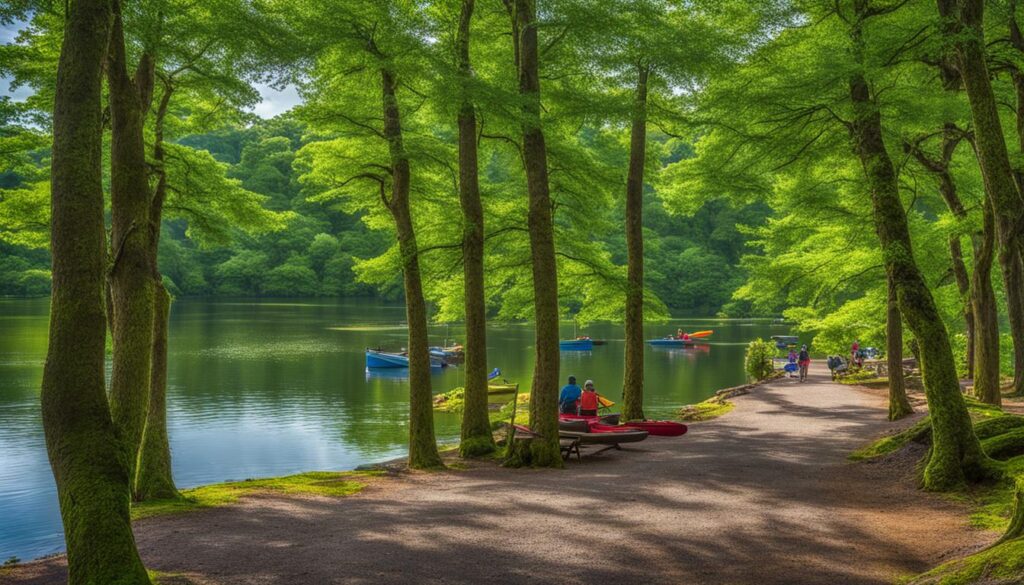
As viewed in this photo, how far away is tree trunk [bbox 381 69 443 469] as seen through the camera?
46.7ft

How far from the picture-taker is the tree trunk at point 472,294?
14.8m

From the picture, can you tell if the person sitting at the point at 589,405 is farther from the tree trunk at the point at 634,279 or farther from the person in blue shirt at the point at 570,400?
the tree trunk at the point at 634,279

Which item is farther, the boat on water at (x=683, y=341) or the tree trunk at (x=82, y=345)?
the boat on water at (x=683, y=341)

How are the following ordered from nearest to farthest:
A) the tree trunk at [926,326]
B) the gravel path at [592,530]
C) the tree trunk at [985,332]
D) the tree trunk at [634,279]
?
the gravel path at [592,530], the tree trunk at [926,326], the tree trunk at [985,332], the tree trunk at [634,279]

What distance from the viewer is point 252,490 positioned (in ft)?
39.2

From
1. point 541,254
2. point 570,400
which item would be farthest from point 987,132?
point 570,400

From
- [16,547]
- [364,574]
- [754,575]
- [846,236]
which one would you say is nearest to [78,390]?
[364,574]

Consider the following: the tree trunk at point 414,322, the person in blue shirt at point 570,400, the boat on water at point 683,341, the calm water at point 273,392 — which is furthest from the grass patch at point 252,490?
the boat on water at point 683,341

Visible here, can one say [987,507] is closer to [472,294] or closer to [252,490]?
[472,294]

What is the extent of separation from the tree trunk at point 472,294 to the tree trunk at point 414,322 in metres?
0.94

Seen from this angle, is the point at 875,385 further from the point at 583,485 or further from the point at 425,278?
the point at 583,485

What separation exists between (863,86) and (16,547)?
51.6ft

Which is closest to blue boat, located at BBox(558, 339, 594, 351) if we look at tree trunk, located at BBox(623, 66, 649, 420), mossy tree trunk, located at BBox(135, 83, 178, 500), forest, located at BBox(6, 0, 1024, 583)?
forest, located at BBox(6, 0, 1024, 583)

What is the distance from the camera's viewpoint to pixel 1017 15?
1177cm
